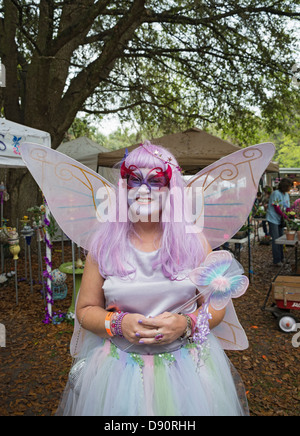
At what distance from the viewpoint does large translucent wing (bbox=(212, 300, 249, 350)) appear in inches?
63.1

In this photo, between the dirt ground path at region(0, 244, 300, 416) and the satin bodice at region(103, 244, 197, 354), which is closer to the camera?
the satin bodice at region(103, 244, 197, 354)

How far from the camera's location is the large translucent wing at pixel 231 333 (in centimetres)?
160

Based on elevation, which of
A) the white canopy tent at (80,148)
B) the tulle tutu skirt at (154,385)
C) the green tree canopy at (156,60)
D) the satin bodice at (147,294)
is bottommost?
the tulle tutu skirt at (154,385)

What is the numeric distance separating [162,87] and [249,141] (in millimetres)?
2894

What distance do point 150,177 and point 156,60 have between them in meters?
7.87

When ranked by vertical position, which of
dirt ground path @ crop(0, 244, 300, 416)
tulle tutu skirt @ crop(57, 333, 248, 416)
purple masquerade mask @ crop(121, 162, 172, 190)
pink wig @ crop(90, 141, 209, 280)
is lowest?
dirt ground path @ crop(0, 244, 300, 416)

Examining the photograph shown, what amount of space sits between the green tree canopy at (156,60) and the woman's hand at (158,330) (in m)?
5.01

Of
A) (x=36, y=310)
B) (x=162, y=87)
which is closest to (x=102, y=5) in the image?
(x=36, y=310)

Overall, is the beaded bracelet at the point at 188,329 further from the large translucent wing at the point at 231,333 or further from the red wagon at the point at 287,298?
the red wagon at the point at 287,298

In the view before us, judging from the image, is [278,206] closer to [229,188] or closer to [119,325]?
[229,188]

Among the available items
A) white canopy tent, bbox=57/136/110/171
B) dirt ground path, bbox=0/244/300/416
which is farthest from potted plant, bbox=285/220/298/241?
white canopy tent, bbox=57/136/110/171

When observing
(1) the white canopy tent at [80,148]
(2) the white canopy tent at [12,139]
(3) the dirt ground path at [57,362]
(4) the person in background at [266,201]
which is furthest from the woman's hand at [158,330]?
(4) the person in background at [266,201]

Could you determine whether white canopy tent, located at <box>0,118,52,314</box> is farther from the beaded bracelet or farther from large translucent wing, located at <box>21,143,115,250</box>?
the beaded bracelet

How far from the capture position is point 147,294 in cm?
133
